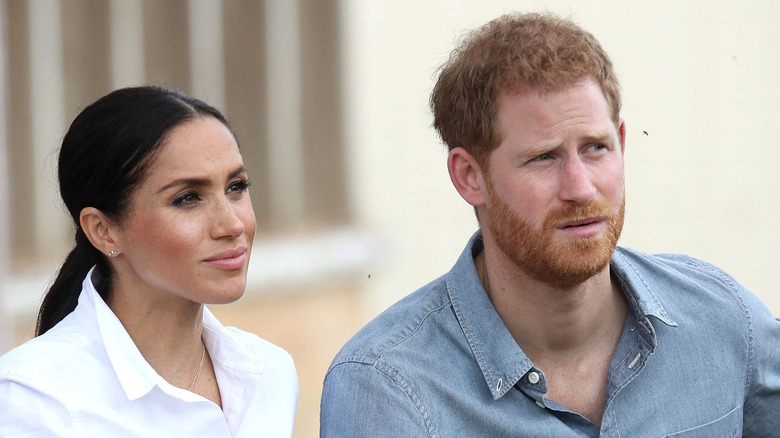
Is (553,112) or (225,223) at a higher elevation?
(553,112)

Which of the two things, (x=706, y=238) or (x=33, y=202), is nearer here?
(x=33, y=202)

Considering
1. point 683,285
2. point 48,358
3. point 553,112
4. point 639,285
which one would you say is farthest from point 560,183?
point 48,358

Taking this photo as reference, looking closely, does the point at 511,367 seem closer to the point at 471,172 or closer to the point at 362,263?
the point at 471,172

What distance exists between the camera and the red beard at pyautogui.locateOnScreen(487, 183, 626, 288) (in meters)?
2.50

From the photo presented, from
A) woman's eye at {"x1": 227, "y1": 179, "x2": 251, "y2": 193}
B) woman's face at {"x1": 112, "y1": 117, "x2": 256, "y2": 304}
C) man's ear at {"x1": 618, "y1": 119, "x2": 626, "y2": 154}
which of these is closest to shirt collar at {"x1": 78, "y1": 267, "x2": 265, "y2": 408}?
woman's face at {"x1": 112, "y1": 117, "x2": 256, "y2": 304}

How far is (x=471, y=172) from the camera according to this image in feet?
8.89

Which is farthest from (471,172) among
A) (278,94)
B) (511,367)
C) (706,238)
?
(706,238)

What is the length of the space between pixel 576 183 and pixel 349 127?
2963mm

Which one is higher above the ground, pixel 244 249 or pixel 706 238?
pixel 244 249

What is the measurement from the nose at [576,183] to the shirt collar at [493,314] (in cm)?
33

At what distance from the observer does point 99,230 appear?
251 cm

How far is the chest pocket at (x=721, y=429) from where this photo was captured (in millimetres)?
2621

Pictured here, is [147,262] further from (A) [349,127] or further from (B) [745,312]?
(A) [349,127]

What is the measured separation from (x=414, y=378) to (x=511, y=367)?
0.21 meters
